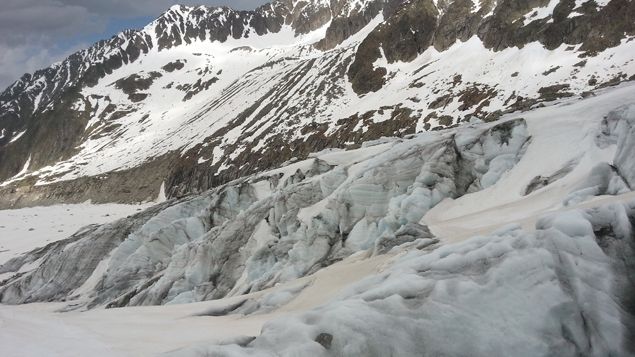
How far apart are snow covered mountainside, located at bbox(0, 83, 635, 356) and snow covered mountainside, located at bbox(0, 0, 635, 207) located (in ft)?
34.5

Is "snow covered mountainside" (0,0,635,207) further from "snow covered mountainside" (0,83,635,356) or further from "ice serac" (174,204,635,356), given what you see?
"ice serac" (174,204,635,356)

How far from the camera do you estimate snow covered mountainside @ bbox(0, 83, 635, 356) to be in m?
7.46

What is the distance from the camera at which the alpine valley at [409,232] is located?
7555 mm

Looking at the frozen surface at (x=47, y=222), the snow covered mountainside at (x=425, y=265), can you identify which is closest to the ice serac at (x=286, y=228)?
the snow covered mountainside at (x=425, y=265)

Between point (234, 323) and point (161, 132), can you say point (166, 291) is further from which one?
point (161, 132)

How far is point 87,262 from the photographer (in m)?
33.8

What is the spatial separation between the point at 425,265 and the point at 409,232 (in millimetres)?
4838

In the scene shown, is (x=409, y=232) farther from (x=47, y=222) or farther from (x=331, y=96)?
(x=47, y=222)

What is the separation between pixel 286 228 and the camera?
2395cm

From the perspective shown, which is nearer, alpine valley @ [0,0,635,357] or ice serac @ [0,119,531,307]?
alpine valley @ [0,0,635,357]

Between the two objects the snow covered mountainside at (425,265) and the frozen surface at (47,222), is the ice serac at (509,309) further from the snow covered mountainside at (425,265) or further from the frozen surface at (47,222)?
the frozen surface at (47,222)

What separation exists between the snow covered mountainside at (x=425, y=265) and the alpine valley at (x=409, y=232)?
42 millimetres

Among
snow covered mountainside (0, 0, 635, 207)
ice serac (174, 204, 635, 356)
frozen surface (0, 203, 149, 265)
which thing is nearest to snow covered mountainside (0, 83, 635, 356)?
ice serac (174, 204, 635, 356)

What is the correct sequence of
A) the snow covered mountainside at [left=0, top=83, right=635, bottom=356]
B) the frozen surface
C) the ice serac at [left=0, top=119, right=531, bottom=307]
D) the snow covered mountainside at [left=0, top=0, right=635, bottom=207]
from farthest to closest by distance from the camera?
the frozen surface
the snow covered mountainside at [left=0, top=0, right=635, bottom=207]
the ice serac at [left=0, top=119, right=531, bottom=307]
the snow covered mountainside at [left=0, top=83, right=635, bottom=356]
